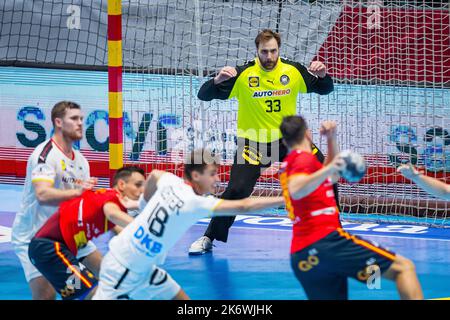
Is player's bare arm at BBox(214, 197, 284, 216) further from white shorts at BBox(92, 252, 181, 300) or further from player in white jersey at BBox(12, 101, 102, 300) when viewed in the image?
player in white jersey at BBox(12, 101, 102, 300)

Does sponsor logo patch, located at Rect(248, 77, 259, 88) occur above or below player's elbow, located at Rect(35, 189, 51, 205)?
above

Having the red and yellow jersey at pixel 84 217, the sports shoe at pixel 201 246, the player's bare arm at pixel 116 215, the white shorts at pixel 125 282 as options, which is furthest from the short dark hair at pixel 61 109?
the sports shoe at pixel 201 246

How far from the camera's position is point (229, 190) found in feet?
35.6

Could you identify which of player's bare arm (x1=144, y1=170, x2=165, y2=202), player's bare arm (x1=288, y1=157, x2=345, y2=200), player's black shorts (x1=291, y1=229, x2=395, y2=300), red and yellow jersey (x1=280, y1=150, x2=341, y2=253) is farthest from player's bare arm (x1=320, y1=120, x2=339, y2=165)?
player's bare arm (x1=144, y1=170, x2=165, y2=202)

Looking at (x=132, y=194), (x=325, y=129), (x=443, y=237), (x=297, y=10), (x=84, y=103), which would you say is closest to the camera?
(x=325, y=129)

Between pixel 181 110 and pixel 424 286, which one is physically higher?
pixel 181 110

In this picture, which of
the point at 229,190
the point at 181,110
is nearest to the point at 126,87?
the point at 181,110

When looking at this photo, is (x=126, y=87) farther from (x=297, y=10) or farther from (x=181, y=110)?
(x=297, y=10)

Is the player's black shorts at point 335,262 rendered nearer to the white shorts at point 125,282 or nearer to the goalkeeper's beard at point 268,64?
the white shorts at point 125,282

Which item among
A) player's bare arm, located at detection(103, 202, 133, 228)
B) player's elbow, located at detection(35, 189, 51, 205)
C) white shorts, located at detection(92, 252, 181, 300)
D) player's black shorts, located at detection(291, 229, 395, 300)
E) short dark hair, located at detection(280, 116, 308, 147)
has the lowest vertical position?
white shorts, located at detection(92, 252, 181, 300)

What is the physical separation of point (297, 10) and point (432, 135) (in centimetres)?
269

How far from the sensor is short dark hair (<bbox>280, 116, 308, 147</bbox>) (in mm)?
7000

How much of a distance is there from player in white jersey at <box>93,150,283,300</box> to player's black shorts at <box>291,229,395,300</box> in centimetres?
48
